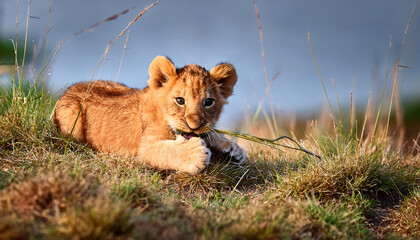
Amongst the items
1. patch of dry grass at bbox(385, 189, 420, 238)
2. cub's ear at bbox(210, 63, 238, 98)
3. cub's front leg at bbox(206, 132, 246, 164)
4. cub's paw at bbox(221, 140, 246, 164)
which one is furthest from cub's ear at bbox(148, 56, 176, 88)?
patch of dry grass at bbox(385, 189, 420, 238)

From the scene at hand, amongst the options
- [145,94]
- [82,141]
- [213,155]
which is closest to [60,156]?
[82,141]

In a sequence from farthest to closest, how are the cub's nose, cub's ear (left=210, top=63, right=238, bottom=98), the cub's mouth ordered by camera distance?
cub's ear (left=210, top=63, right=238, bottom=98) → the cub's mouth → the cub's nose

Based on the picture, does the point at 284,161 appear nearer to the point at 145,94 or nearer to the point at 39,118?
the point at 145,94

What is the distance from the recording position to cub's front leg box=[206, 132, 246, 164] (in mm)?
4992

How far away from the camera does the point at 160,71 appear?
4910mm

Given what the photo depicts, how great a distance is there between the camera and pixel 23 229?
2.60 metres

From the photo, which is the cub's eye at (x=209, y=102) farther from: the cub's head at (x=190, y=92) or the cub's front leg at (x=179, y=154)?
the cub's front leg at (x=179, y=154)

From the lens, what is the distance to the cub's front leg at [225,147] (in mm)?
4992

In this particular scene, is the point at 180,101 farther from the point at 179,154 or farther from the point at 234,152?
the point at 234,152

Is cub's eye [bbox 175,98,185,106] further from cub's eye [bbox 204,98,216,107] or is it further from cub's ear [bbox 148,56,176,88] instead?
cub's ear [bbox 148,56,176,88]

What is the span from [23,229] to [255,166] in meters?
3.13

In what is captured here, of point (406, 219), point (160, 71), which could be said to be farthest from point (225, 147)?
point (406, 219)

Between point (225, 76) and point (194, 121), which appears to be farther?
point (225, 76)

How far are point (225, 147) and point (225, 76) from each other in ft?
3.19
